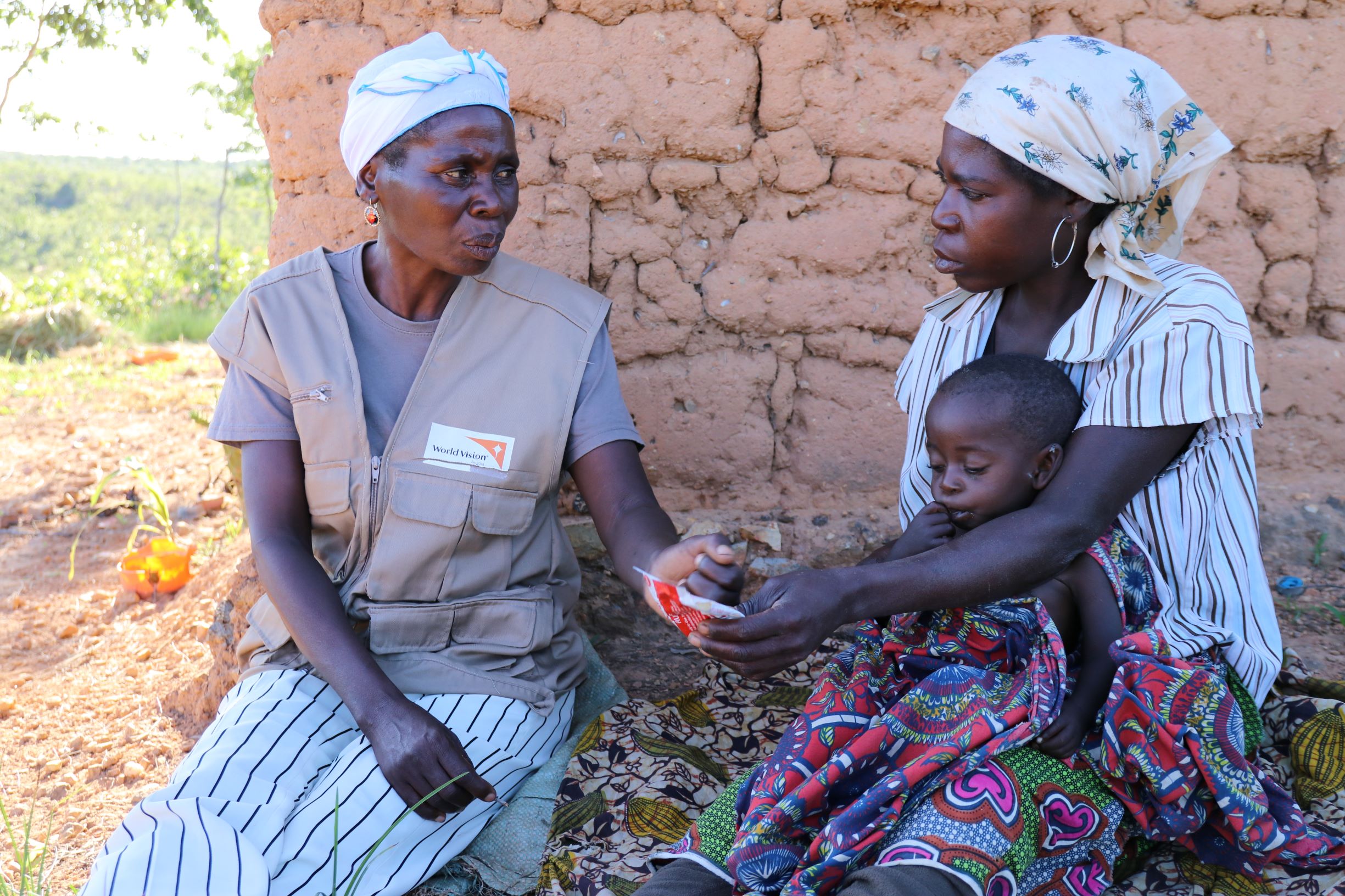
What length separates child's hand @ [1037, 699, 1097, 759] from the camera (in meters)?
1.83

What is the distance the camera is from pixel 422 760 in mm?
2047

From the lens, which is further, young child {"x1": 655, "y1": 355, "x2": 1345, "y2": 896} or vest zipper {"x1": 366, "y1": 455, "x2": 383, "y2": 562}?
vest zipper {"x1": 366, "y1": 455, "x2": 383, "y2": 562}

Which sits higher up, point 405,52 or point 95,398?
point 405,52

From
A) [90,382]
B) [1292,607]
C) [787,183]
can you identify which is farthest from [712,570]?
[90,382]

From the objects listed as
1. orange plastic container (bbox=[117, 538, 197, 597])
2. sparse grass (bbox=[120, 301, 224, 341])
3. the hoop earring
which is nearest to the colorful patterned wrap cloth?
the hoop earring

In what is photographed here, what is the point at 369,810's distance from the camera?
2000 millimetres

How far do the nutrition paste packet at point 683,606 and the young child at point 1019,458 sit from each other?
0.54 meters

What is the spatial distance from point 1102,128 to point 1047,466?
2.07ft

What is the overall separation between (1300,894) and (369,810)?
1.65 m

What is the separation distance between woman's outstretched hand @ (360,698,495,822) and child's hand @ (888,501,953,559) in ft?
3.11

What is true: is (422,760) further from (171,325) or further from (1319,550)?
(171,325)

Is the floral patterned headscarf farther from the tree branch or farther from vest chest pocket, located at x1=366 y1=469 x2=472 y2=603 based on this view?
the tree branch

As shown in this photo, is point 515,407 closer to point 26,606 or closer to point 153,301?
point 26,606

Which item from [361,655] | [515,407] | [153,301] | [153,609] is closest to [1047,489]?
[515,407]
